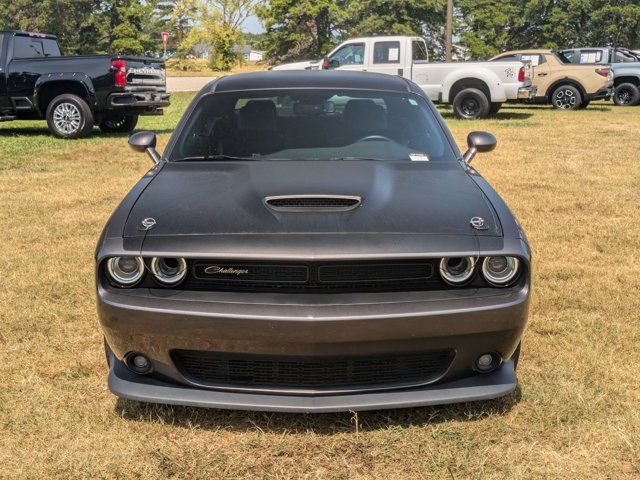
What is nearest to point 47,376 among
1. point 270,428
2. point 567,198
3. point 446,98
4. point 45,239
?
point 270,428

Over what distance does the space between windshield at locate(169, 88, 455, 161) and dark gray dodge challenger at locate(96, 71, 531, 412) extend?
0.76 meters

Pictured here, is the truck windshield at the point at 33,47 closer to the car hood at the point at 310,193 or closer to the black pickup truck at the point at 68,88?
the black pickup truck at the point at 68,88

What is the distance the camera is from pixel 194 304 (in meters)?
2.61

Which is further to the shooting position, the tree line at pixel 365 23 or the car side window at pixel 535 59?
the tree line at pixel 365 23

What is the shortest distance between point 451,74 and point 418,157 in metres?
14.0

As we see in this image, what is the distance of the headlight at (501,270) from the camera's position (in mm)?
2754

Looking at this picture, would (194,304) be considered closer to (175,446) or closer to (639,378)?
(175,446)

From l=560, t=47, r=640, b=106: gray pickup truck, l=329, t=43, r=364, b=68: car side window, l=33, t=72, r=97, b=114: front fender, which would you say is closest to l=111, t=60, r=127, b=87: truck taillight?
l=33, t=72, r=97, b=114: front fender

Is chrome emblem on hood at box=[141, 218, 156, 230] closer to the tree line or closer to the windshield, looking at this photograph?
the windshield

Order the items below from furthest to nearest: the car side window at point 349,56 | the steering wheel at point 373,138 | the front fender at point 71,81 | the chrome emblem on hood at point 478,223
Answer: the car side window at point 349,56, the front fender at point 71,81, the steering wheel at point 373,138, the chrome emblem on hood at point 478,223

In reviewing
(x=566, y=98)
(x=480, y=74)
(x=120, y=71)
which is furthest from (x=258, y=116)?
(x=566, y=98)

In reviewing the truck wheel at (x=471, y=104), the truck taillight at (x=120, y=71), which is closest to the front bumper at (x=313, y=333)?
the truck taillight at (x=120, y=71)

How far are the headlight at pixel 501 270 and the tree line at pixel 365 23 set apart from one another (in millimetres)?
45183

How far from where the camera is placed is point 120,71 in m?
12.2
